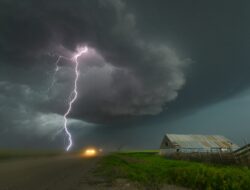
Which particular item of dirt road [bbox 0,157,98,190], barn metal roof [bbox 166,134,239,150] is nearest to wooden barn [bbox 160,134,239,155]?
barn metal roof [bbox 166,134,239,150]

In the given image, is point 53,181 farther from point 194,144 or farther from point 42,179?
point 194,144

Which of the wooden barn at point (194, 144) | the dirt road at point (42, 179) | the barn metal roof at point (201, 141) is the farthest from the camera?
the barn metal roof at point (201, 141)

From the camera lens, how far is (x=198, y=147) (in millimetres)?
48406

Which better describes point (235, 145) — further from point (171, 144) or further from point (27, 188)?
point (27, 188)

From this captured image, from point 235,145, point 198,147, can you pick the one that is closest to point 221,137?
point 235,145

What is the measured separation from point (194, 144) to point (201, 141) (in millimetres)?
3681

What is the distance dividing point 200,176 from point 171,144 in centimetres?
3869

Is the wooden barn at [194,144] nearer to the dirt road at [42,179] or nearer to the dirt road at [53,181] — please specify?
the dirt road at [42,179]

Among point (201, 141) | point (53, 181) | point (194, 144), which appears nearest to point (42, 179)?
point (53, 181)

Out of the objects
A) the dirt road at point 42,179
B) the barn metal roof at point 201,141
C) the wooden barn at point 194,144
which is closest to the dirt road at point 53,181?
the dirt road at point 42,179

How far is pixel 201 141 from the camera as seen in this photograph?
170ft

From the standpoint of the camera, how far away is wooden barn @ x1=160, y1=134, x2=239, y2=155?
47.8 m

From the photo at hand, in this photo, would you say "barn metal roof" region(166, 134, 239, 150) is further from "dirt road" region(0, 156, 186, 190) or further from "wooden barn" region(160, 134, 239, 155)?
"dirt road" region(0, 156, 186, 190)

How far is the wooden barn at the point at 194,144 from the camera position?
157ft
